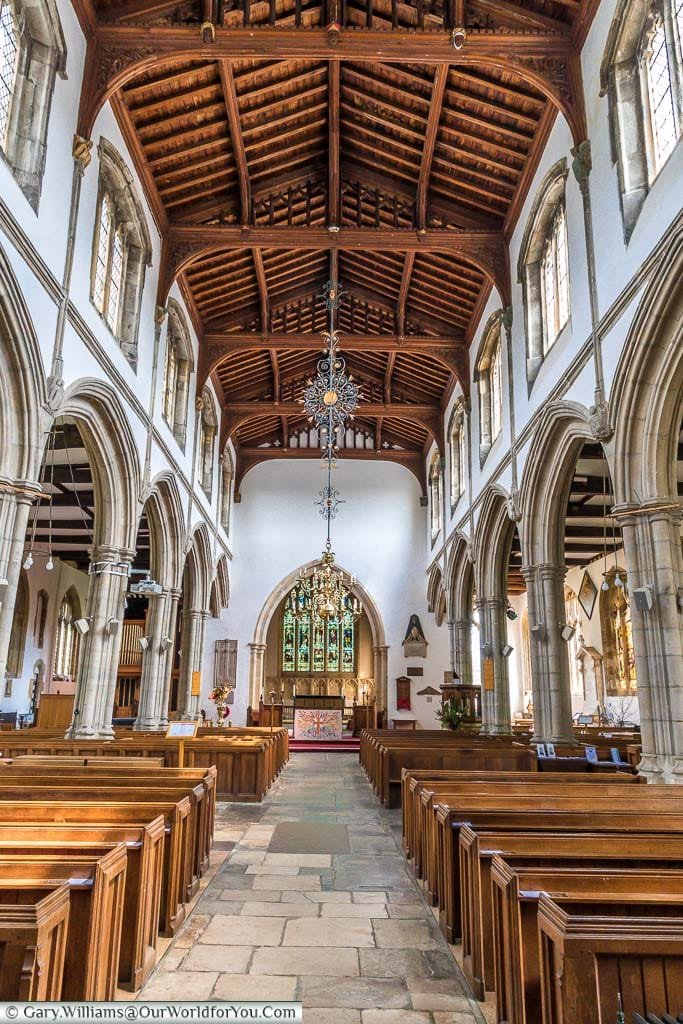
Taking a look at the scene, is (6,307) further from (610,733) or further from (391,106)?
(610,733)

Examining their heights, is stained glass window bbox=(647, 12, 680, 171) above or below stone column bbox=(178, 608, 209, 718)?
above

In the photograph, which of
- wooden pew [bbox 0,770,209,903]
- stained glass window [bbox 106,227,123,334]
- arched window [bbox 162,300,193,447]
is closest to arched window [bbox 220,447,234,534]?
arched window [bbox 162,300,193,447]

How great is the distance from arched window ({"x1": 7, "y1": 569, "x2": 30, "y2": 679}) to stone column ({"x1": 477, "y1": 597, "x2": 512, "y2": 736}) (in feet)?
34.5

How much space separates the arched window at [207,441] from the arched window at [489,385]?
5866mm

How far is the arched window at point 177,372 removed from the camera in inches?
524

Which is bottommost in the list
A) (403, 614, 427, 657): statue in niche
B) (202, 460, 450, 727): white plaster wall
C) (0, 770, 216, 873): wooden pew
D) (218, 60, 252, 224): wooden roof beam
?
(0, 770, 216, 873): wooden pew

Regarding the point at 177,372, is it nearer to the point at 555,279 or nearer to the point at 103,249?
the point at 103,249

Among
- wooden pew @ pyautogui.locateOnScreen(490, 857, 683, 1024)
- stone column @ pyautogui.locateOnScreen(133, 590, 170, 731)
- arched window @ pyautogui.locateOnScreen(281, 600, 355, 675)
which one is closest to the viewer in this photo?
wooden pew @ pyautogui.locateOnScreen(490, 857, 683, 1024)

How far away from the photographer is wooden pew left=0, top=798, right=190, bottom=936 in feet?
13.4

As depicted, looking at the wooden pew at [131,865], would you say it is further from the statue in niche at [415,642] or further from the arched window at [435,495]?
the statue in niche at [415,642]

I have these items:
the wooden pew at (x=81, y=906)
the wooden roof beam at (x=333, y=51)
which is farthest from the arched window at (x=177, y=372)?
the wooden pew at (x=81, y=906)

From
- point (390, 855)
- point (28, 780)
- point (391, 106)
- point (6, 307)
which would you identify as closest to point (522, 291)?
point (391, 106)

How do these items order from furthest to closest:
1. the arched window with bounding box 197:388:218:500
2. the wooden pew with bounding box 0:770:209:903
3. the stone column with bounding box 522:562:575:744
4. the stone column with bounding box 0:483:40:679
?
the arched window with bounding box 197:388:218:500
the stone column with bounding box 522:562:575:744
the stone column with bounding box 0:483:40:679
the wooden pew with bounding box 0:770:209:903

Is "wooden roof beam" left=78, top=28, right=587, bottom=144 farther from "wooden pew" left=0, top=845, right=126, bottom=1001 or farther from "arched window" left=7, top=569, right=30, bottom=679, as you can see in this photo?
"arched window" left=7, top=569, right=30, bottom=679
